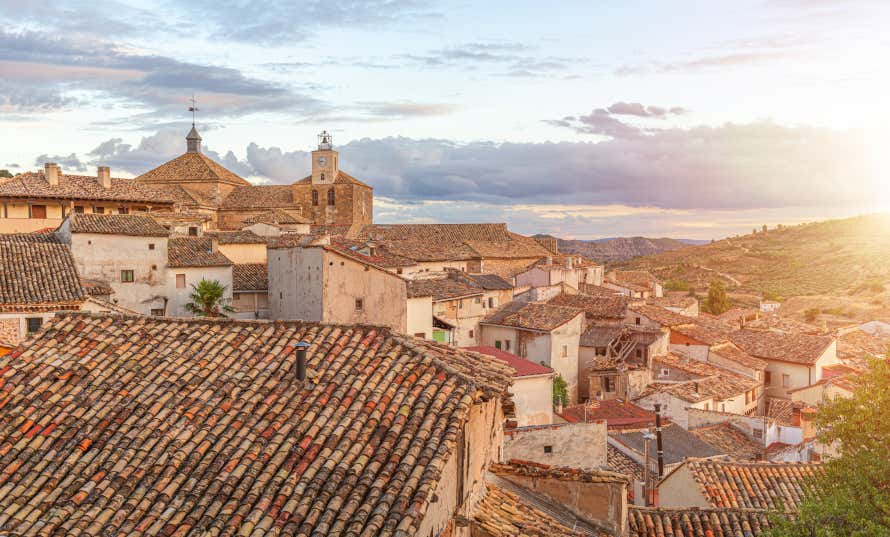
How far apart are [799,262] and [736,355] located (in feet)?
259

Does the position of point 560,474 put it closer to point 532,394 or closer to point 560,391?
point 532,394

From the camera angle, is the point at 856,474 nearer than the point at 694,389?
Yes

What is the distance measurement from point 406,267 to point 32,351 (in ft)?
112

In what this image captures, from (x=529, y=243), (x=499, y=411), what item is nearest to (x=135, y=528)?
(x=499, y=411)

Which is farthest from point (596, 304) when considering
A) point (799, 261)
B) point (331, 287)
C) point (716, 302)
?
point (799, 261)

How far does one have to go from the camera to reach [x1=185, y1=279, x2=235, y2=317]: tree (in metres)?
31.3

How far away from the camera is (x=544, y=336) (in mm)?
38125

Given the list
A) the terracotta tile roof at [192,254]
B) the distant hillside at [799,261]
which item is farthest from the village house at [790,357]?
the distant hillside at [799,261]

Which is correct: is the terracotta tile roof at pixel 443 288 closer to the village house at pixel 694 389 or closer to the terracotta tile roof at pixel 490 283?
the terracotta tile roof at pixel 490 283

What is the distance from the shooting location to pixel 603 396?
37656mm

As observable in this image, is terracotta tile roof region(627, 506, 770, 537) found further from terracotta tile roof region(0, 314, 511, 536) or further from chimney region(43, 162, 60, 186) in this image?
chimney region(43, 162, 60, 186)

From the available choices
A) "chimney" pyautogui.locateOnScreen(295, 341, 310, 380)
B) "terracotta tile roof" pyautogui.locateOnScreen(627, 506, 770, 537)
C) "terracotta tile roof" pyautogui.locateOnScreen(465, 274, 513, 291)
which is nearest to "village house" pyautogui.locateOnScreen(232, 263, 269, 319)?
"terracotta tile roof" pyautogui.locateOnScreen(465, 274, 513, 291)

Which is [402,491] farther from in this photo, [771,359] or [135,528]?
[771,359]

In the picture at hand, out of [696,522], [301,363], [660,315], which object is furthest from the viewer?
[660,315]
